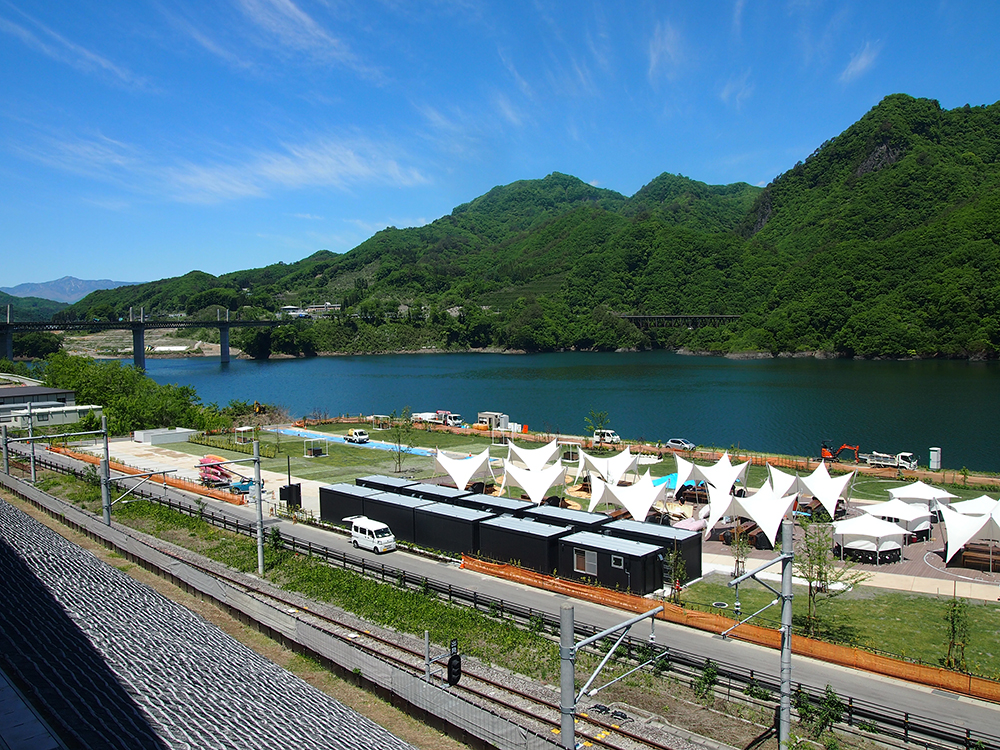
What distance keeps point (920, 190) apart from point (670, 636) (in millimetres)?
222949

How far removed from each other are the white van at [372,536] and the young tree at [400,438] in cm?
1517

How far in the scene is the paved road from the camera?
13586 millimetres

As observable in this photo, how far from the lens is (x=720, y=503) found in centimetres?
2742

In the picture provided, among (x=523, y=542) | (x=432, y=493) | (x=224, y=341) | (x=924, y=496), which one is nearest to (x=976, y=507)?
(x=924, y=496)

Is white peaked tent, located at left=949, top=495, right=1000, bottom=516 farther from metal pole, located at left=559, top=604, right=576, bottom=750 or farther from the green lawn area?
metal pole, located at left=559, top=604, right=576, bottom=750

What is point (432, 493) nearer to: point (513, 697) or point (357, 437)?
point (513, 697)

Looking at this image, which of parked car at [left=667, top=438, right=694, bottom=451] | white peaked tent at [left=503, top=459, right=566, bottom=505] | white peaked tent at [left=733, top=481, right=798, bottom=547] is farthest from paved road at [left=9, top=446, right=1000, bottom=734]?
parked car at [left=667, top=438, right=694, bottom=451]

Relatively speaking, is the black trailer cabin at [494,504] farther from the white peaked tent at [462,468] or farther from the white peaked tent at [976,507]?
the white peaked tent at [976,507]

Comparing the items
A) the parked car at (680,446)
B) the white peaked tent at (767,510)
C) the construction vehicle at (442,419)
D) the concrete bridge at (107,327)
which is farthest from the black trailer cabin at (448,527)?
the concrete bridge at (107,327)

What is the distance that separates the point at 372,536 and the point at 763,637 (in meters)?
14.7

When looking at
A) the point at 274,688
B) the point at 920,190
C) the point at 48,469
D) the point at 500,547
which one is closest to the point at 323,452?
the point at 48,469

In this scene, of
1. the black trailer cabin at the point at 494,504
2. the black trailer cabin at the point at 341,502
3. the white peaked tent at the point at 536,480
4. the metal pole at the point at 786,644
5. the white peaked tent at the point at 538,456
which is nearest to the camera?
the metal pole at the point at 786,644

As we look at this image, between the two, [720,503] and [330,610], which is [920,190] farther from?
[330,610]

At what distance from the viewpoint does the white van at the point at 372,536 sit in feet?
82.7
